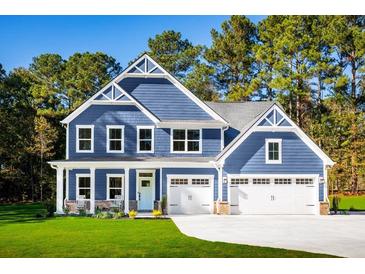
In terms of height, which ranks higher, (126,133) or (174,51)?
(174,51)

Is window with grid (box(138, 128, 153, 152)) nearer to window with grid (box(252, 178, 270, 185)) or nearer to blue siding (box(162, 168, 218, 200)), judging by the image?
blue siding (box(162, 168, 218, 200))

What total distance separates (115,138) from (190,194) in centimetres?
418

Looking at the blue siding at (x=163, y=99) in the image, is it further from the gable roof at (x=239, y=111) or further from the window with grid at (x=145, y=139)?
the gable roof at (x=239, y=111)

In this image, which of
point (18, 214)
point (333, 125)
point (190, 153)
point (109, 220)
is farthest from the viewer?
point (333, 125)

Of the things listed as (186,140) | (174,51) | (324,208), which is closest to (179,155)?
(186,140)

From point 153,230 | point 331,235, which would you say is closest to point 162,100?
point 153,230

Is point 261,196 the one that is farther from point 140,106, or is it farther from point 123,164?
point 140,106

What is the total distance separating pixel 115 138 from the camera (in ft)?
83.6

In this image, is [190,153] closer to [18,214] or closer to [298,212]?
[298,212]

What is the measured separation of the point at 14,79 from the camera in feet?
116

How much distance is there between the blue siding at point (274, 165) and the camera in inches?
941

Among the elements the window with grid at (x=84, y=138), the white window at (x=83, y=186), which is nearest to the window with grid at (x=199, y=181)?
the white window at (x=83, y=186)

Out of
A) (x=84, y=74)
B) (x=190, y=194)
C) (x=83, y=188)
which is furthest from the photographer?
(x=84, y=74)
